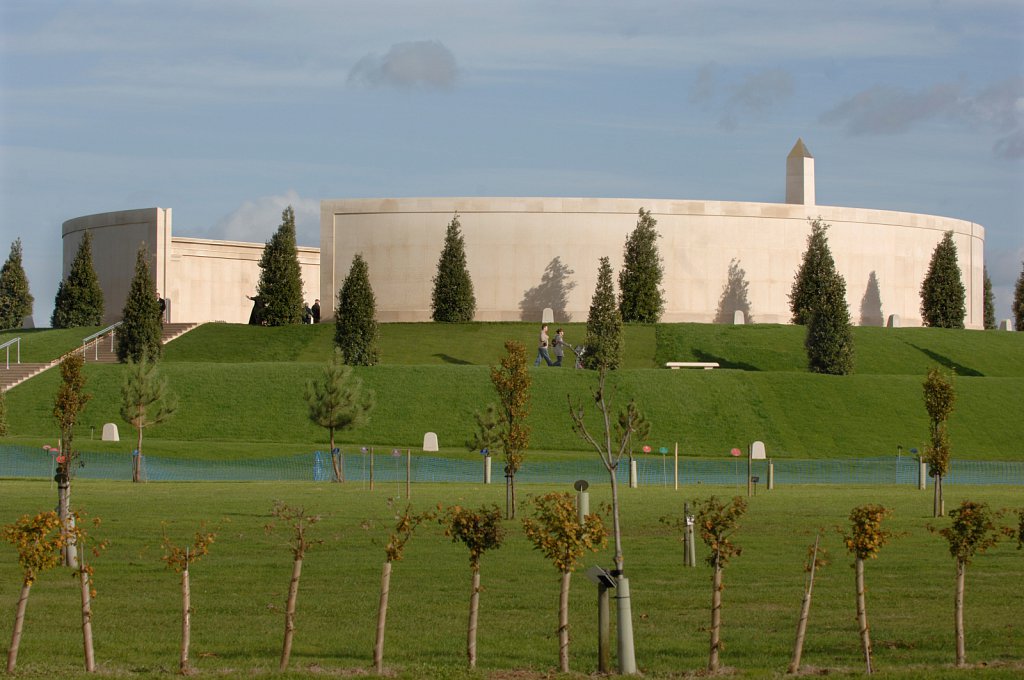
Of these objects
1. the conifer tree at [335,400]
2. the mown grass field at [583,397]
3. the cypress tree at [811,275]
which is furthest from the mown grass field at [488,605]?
the cypress tree at [811,275]

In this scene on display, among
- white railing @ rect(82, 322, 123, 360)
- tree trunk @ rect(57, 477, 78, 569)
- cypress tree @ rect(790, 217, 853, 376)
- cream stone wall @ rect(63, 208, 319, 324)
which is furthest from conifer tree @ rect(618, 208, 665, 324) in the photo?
tree trunk @ rect(57, 477, 78, 569)

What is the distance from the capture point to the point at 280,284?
61.1m

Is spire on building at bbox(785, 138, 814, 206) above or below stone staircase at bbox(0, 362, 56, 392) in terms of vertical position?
above

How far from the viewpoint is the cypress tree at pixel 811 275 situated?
60.0 meters

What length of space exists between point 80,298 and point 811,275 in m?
35.3

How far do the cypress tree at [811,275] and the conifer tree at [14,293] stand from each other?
147ft

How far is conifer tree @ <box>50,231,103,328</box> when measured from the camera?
6531 centimetres

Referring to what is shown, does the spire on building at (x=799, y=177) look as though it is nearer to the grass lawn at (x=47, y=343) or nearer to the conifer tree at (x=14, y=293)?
the grass lawn at (x=47, y=343)

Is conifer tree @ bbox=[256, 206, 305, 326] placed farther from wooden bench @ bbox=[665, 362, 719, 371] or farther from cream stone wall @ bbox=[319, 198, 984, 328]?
wooden bench @ bbox=[665, 362, 719, 371]

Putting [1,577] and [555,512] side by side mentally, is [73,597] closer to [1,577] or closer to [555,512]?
[1,577]

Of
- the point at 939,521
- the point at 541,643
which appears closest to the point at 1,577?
the point at 541,643

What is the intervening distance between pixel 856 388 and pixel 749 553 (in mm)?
29161

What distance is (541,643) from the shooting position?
1305cm

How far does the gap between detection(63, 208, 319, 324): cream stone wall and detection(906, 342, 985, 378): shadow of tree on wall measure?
35.6 meters
